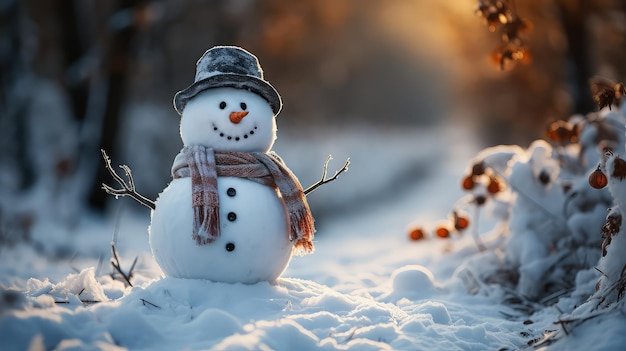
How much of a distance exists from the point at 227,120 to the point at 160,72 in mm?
11425

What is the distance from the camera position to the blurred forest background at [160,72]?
28.9 ft

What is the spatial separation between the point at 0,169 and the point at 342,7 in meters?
8.50

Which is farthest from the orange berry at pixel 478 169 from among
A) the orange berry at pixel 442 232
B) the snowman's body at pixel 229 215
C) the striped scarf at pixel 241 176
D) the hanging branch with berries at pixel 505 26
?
the snowman's body at pixel 229 215

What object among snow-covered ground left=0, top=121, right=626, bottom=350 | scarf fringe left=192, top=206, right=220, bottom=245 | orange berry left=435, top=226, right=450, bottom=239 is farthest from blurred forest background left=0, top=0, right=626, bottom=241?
scarf fringe left=192, top=206, right=220, bottom=245

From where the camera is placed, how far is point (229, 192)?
335 centimetres

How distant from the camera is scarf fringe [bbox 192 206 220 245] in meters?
3.19

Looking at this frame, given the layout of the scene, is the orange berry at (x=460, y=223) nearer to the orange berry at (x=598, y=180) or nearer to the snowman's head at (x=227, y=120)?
the orange berry at (x=598, y=180)

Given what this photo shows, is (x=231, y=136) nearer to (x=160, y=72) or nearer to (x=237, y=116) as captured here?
(x=237, y=116)

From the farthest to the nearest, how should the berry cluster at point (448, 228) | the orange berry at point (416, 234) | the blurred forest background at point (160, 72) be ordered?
the blurred forest background at point (160, 72) < the orange berry at point (416, 234) < the berry cluster at point (448, 228)

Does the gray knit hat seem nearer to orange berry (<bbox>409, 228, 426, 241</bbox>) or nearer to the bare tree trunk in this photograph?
orange berry (<bbox>409, 228, 426, 241</bbox>)

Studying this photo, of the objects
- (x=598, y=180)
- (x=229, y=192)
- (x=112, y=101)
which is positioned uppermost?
(x=112, y=101)

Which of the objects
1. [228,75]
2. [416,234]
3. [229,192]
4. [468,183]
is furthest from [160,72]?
[229,192]

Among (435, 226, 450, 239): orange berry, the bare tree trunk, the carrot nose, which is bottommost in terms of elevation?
the carrot nose

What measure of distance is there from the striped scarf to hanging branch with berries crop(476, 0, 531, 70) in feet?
6.04
